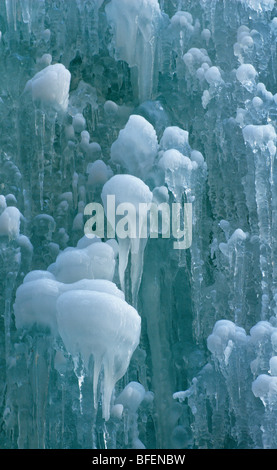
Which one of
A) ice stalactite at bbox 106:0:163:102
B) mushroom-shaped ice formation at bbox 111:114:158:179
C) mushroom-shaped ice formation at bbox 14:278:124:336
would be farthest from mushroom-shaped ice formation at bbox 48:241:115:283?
ice stalactite at bbox 106:0:163:102

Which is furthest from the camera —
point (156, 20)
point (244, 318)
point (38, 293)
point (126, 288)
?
point (156, 20)

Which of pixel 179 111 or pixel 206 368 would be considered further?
pixel 179 111

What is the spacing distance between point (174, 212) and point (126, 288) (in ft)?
2.42

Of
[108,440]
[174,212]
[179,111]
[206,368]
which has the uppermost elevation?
[179,111]

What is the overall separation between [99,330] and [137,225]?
1.15 m

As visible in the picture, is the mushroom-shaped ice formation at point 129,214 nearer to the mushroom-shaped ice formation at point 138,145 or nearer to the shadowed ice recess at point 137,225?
the shadowed ice recess at point 137,225

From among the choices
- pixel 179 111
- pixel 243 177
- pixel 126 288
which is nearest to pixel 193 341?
pixel 126 288

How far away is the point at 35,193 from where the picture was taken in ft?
22.3

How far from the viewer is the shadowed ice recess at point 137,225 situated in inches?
223

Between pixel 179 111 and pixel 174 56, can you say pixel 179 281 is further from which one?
pixel 174 56

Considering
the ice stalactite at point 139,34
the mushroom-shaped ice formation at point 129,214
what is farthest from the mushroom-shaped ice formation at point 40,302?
the ice stalactite at point 139,34

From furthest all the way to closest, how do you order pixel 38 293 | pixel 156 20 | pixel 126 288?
1. pixel 156 20
2. pixel 126 288
3. pixel 38 293

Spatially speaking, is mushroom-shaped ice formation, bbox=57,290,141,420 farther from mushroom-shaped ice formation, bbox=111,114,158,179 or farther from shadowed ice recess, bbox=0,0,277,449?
mushroom-shaped ice formation, bbox=111,114,158,179

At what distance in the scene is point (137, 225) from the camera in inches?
234
